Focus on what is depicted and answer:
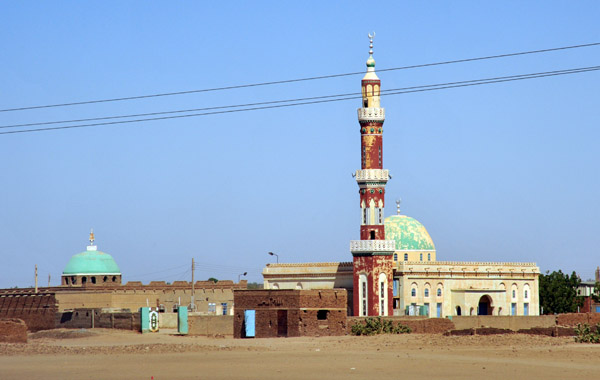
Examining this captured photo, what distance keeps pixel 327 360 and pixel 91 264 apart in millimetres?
51098

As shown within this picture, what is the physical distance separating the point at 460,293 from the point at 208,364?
37598 millimetres

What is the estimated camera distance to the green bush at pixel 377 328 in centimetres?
6072

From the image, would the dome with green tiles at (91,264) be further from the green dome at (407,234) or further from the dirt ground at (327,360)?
the dirt ground at (327,360)

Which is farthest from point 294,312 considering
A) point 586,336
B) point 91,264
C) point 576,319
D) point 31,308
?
point 91,264

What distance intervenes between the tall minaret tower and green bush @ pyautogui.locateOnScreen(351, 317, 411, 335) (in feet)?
31.1

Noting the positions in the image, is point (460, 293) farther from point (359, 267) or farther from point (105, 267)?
point (105, 267)

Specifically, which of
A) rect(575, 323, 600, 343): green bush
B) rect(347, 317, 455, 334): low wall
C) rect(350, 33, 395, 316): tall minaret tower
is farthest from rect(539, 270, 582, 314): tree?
rect(575, 323, 600, 343): green bush

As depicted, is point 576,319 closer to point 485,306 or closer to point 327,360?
point 485,306

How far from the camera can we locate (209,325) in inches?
2808

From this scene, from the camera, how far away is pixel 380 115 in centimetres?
7188

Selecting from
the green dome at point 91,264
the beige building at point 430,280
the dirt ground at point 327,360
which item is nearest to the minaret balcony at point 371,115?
the beige building at point 430,280

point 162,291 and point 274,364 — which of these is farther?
point 162,291

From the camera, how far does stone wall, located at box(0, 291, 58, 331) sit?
81.2 m

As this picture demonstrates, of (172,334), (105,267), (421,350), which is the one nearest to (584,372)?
(421,350)
